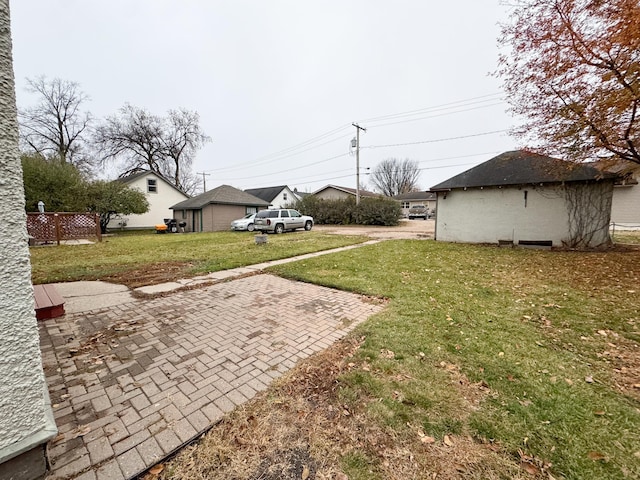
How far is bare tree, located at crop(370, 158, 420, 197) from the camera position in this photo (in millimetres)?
51812

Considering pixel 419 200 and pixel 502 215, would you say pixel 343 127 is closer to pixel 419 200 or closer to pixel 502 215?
pixel 502 215

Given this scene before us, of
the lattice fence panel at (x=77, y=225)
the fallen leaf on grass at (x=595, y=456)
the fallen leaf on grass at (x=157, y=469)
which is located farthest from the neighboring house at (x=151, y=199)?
the fallen leaf on grass at (x=595, y=456)

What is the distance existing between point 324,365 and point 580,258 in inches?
391

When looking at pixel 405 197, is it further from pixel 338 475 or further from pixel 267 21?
pixel 338 475

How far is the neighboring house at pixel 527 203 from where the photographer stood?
31.1ft

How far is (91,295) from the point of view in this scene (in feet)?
15.7

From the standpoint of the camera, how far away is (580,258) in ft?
26.3

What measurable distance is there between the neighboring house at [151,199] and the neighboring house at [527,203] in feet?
87.5

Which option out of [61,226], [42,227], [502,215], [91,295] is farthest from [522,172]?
[42,227]

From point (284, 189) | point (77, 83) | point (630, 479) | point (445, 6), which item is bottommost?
point (630, 479)

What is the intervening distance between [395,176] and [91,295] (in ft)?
178

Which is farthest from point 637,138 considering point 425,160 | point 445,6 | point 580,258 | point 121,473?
point 425,160

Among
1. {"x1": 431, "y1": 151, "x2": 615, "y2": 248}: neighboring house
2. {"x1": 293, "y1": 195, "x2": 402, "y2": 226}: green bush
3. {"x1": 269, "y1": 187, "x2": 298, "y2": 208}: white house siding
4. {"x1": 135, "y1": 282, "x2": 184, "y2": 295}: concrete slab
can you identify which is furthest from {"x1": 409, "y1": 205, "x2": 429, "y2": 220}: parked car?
{"x1": 135, "y1": 282, "x2": 184, "y2": 295}: concrete slab

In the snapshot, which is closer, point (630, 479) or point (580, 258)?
point (630, 479)
